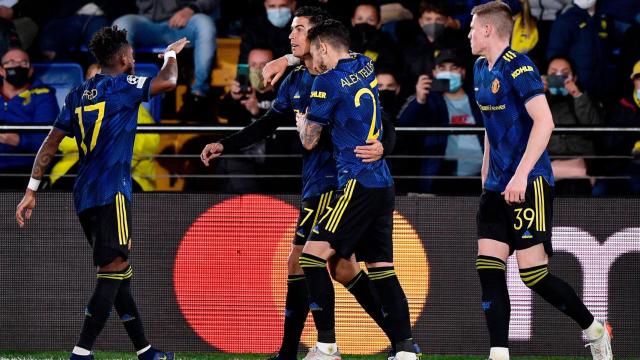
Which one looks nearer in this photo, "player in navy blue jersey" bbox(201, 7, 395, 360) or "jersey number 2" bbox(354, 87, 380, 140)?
"jersey number 2" bbox(354, 87, 380, 140)

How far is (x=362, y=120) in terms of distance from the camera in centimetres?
651

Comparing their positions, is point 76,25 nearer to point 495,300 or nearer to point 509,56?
point 509,56

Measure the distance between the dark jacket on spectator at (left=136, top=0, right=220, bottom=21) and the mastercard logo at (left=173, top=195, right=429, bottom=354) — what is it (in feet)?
9.66

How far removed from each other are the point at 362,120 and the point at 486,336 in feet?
7.54

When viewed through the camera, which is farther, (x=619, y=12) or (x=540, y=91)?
(x=619, y=12)

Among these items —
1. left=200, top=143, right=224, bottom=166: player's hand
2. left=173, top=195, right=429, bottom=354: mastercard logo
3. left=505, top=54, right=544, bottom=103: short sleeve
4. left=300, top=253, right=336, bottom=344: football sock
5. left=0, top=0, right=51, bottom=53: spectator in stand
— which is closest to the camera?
left=505, top=54, right=544, bottom=103: short sleeve

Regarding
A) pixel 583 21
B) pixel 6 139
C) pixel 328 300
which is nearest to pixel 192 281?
pixel 328 300

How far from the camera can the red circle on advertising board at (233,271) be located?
26.5 feet

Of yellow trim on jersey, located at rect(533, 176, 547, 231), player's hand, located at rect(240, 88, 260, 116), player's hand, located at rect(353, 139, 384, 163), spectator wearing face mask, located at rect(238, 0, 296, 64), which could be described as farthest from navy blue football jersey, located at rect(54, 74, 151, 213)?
spectator wearing face mask, located at rect(238, 0, 296, 64)

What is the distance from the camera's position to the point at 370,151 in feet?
21.3

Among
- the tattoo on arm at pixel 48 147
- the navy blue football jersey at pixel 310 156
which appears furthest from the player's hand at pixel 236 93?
the tattoo on arm at pixel 48 147

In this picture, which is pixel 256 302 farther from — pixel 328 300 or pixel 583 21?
pixel 583 21

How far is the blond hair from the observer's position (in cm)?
633

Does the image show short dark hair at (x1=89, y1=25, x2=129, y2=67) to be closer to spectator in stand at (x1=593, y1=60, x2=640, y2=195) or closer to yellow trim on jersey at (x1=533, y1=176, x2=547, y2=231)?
yellow trim on jersey at (x1=533, y1=176, x2=547, y2=231)
